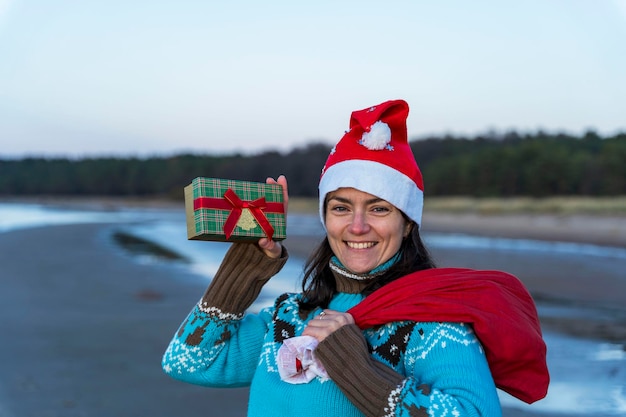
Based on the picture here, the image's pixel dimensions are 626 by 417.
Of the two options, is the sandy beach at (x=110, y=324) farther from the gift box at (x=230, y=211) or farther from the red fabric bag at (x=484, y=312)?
the red fabric bag at (x=484, y=312)

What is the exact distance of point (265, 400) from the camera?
1950 millimetres

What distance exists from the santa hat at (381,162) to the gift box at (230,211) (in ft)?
0.65

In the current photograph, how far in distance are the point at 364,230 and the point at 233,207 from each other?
0.40 meters

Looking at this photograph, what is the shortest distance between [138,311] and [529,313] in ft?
22.6

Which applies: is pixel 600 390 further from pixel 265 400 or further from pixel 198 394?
pixel 265 400

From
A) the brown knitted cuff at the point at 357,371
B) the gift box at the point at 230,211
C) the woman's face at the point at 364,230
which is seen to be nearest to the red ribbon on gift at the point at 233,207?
the gift box at the point at 230,211

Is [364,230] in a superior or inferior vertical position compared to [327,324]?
superior

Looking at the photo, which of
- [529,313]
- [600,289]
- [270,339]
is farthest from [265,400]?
[600,289]

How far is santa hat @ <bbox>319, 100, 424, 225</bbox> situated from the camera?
200 cm

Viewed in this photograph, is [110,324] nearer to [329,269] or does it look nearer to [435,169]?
[329,269]

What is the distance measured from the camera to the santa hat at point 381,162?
2004mm

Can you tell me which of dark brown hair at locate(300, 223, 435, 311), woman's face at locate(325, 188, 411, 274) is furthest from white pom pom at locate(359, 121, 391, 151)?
dark brown hair at locate(300, 223, 435, 311)

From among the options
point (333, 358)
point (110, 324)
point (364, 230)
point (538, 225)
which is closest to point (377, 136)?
point (364, 230)

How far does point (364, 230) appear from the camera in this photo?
2.00 metres
